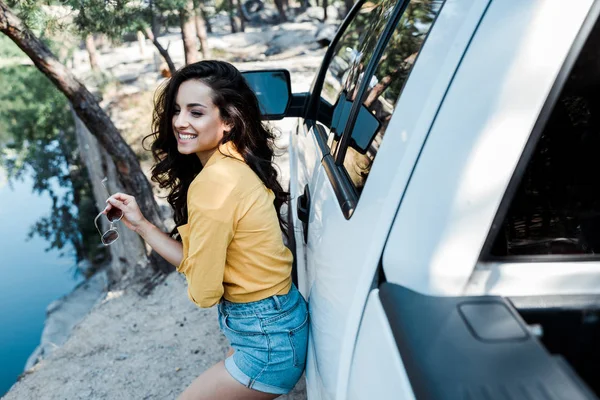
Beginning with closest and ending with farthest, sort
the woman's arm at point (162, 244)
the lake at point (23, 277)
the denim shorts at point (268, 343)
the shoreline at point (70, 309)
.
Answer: the denim shorts at point (268, 343) < the woman's arm at point (162, 244) < the shoreline at point (70, 309) < the lake at point (23, 277)

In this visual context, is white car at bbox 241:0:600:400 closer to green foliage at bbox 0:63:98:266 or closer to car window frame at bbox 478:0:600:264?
car window frame at bbox 478:0:600:264

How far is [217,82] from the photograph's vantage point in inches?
74.0

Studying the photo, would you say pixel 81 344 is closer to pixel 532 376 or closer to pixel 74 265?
pixel 532 376

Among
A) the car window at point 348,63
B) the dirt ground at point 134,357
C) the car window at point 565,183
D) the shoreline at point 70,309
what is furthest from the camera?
the shoreline at point 70,309

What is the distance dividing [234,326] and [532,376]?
1171 millimetres

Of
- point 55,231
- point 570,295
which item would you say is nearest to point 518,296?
point 570,295

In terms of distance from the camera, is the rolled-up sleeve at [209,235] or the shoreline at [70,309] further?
the shoreline at [70,309]

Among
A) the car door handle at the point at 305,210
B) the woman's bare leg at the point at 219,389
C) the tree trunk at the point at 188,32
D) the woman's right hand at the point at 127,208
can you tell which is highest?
the car door handle at the point at 305,210

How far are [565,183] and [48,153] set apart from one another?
22.5 meters

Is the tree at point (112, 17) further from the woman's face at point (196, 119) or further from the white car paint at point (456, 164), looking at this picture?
the white car paint at point (456, 164)

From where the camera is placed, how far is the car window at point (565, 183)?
92 centimetres

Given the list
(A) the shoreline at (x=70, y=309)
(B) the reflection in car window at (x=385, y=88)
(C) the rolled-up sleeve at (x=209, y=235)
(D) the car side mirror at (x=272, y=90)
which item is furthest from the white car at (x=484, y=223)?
(A) the shoreline at (x=70, y=309)

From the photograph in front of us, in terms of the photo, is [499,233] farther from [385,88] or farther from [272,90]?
[272,90]

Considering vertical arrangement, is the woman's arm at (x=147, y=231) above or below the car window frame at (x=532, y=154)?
below
